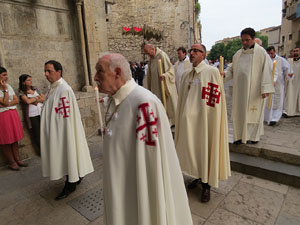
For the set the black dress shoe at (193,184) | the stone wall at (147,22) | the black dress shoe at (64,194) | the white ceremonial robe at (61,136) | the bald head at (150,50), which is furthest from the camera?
the stone wall at (147,22)

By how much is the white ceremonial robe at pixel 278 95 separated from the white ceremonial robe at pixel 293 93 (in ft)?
1.25

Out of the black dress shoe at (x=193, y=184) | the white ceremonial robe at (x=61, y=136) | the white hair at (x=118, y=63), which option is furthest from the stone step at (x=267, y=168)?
the white hair at (x=118, y=63)

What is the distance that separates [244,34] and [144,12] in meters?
22.1

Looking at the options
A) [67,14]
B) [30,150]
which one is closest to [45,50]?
[67,14]

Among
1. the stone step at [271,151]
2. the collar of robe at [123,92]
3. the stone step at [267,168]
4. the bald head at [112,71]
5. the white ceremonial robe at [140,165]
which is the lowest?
the stone step at [267,168]

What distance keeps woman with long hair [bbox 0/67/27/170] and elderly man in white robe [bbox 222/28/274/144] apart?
3.97 metres

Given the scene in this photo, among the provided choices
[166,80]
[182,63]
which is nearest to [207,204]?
[166,80]

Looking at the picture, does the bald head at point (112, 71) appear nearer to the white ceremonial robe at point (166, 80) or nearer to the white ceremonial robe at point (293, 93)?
the white ceremonial robe at point (166, 80)

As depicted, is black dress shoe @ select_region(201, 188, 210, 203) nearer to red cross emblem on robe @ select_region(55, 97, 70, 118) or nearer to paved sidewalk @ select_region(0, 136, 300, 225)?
paved sidewalk @ select_region(0, 136, 300, 225)

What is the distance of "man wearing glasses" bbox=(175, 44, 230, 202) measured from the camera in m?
2.69

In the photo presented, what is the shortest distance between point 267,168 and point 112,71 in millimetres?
3087

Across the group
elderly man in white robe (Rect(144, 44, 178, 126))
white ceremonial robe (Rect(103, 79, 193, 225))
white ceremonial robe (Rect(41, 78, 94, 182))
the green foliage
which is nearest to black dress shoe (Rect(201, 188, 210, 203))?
white ceremonial robe (Rect(103, 79, 193, 225))

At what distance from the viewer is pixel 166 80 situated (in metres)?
4.70

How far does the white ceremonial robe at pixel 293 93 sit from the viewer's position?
571 cm
